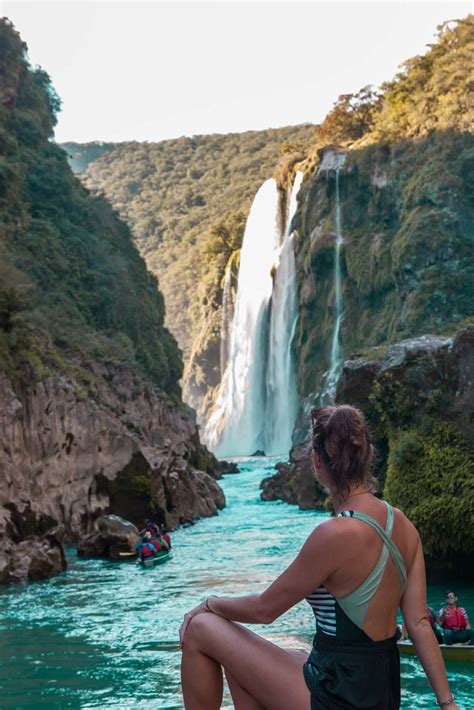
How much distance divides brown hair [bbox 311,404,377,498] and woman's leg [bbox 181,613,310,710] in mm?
748

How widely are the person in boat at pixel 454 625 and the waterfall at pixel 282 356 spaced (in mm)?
50948

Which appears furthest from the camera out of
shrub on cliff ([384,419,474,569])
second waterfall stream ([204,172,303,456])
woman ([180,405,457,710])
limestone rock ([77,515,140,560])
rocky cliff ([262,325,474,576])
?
second waterfall stream ([204,172,303,456])

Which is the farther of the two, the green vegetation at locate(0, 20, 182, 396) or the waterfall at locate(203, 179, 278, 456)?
the waterfall at locate(203, 179, 278, 456)

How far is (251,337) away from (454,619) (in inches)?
2256

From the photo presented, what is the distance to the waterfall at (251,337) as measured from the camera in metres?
66.1

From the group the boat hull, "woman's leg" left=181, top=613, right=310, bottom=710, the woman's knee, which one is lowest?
the boat hull

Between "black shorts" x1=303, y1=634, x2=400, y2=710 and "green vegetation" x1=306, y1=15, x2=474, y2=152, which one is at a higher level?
"green vegetation" x1=306, y1=15, x2=474, y2=152

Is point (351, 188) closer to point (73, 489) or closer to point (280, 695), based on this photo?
point (73, 489)

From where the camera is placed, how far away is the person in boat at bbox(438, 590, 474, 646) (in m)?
10.5

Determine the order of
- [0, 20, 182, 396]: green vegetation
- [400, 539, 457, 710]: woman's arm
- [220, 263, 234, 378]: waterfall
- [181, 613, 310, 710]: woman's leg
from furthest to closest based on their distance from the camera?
[220, 263, 234, 378]: waterfall
[0, 20, 182, 396]: green vegetation
[181, 613, 310, 710]: woman's leg
[400, 539, 457, 710]: woman's arm

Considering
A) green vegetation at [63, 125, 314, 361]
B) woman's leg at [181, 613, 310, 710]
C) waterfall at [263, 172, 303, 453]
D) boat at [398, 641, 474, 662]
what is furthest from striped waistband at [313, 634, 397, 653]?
green vegetation at [63, 125, 314, 361]

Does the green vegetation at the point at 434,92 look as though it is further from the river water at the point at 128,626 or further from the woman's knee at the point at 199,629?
the woman's knee at the point at 199,629

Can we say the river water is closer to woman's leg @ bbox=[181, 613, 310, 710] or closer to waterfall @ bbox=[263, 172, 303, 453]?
woman's leg @ bbox=[181, 613, 310, 710]

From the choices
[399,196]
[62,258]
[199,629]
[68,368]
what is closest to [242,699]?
[199,629]
